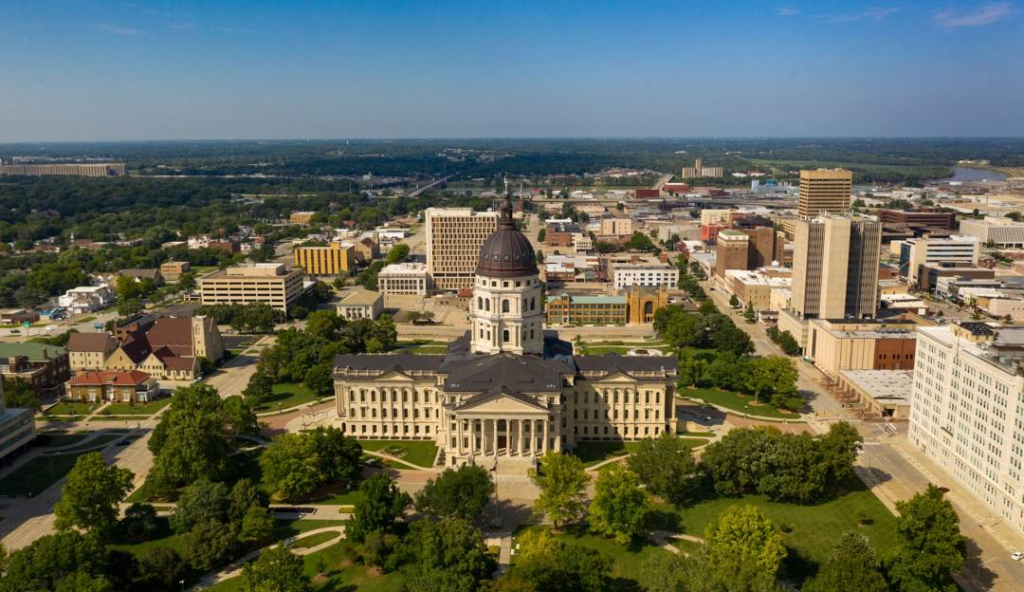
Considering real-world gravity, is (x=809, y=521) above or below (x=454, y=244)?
below

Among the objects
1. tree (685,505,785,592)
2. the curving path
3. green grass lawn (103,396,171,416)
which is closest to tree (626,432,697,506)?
tree (685,505,785,592)

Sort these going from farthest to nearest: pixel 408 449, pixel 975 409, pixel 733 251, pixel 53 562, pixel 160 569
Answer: pixel 733 251, pixel 408 449, pixel 975 409, pixel 160 569, pixel 53 562

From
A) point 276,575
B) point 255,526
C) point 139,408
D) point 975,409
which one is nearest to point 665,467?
point 975,409

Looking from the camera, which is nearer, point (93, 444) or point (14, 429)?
point (14, 429)

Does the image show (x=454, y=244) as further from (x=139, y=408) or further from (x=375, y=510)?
(x=375, y=510)

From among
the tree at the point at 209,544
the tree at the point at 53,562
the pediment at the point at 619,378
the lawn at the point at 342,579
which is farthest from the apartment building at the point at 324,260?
the tree at the point at 53,562

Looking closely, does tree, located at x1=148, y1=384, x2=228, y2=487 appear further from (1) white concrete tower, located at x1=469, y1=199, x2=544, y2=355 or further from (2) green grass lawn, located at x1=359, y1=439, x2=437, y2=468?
(1) white concrete tower, located at x1=469, y1=199, x2=544, y2=355
